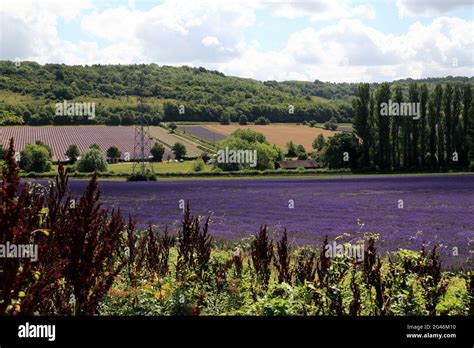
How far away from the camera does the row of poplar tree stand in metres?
55.0

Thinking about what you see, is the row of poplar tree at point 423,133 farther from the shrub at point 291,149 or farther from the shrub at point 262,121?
the shrub at point 262,121

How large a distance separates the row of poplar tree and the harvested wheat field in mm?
9559

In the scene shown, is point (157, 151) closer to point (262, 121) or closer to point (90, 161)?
point (262, 121)

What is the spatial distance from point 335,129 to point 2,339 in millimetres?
48325

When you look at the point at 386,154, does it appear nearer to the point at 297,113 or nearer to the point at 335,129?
the point at 335,129

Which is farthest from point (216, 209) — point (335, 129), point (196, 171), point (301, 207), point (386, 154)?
point (386, 154)

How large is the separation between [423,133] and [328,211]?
37.2 m

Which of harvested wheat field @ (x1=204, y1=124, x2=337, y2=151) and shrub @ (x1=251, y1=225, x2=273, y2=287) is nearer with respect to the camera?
shrub @ (x1=251, y1=225, x2=273, y2=287)

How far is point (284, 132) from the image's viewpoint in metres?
41.8

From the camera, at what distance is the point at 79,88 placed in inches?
1336

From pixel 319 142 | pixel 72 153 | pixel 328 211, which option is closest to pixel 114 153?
pixel 72 153

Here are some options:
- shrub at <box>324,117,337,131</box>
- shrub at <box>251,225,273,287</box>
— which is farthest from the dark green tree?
shrub at <box>251,225,273,287</box>

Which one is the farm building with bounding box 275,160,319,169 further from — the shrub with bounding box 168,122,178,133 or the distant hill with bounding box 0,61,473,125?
the shrub with bounding box 168,122,178,133

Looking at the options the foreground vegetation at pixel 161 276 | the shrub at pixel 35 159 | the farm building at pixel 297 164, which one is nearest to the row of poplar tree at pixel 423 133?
the farm building at pixel 297 164
